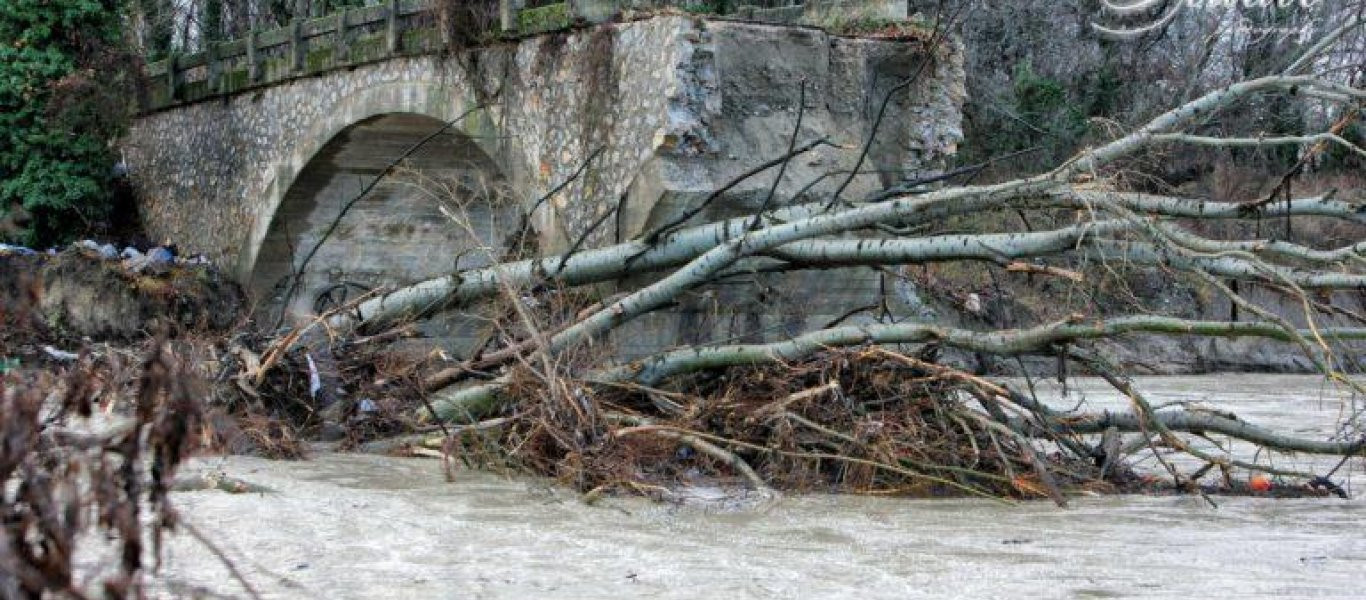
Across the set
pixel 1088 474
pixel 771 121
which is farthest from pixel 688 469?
pixel 771 121

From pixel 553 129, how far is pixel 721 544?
A: 252 inches

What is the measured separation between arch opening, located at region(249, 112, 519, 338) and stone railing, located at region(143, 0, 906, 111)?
0.77 m

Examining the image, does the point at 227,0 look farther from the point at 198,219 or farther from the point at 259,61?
the point at 259,61

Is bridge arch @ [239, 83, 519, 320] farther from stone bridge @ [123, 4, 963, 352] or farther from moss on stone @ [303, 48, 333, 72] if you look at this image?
moss on stone @ [303, 48, 333, 72]

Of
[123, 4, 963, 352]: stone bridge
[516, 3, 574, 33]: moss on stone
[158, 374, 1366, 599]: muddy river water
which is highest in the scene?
[516, 3, 574, 33]: moss on stone

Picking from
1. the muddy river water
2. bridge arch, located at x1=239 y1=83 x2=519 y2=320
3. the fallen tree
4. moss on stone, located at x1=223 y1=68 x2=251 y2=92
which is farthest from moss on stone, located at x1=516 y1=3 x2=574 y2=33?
moss on stone, located at x1=223 y1=68 x2=251 y2=92

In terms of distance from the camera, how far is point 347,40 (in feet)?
51.0

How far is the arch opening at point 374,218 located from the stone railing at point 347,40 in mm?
773

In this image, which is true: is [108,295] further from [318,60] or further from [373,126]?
[373,126]

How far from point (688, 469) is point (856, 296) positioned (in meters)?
4.03

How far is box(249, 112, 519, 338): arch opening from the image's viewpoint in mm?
15391

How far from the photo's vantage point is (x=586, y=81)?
11594 mm

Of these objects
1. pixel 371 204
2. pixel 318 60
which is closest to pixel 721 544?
pixel 318 60

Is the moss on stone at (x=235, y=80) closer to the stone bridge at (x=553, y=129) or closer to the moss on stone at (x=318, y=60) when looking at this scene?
the stone bridge at (x=553, y=129)
